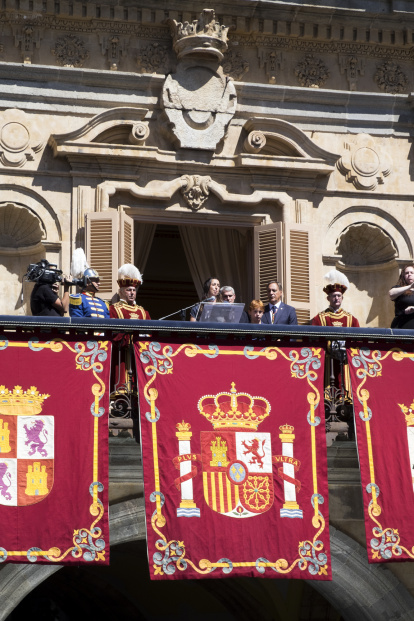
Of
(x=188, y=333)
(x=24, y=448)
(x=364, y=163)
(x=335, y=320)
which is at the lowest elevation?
(x=24, y=448)

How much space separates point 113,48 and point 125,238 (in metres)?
2.12

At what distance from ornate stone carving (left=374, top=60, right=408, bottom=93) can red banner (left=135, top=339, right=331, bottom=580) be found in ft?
16.2

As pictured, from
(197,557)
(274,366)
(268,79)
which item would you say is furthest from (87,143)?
(197,557)

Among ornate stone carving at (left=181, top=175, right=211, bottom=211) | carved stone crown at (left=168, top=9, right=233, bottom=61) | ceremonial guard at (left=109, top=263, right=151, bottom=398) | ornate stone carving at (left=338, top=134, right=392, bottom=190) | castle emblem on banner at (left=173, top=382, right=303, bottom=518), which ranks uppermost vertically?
carved stone crown at (left=168, top=9, right=233, bottom=61)

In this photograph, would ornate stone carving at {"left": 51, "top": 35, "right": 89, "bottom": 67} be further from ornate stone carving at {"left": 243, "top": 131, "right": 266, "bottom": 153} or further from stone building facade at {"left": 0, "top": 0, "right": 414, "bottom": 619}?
ornate stone carving at {"left": 243, "top": 131, "right": 266, "bottom": 153}

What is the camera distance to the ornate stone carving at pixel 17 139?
18.6 meters

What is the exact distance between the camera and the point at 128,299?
16.6m

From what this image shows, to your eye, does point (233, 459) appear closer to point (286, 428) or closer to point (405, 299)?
point (286, 428)

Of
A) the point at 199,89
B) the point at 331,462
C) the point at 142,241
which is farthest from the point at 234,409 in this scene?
the point at 199,89

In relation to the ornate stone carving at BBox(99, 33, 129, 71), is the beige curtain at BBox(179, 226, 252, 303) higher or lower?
lower

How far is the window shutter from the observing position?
18.4 meters

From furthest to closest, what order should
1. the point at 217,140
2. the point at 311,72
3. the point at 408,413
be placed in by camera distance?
the point at 311,72 < the point at 217,140 < the point at 408,413

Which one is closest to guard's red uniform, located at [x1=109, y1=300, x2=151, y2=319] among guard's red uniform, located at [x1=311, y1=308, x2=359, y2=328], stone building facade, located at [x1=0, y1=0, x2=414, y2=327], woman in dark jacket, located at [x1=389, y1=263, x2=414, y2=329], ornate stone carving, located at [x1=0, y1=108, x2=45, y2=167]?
guard's red uniform, located at [x1=311, y1=308, x2=359, y2=328]

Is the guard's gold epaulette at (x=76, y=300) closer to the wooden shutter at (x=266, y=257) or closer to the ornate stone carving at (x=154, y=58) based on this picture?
the wooden shutter at (x=266, y=257)
